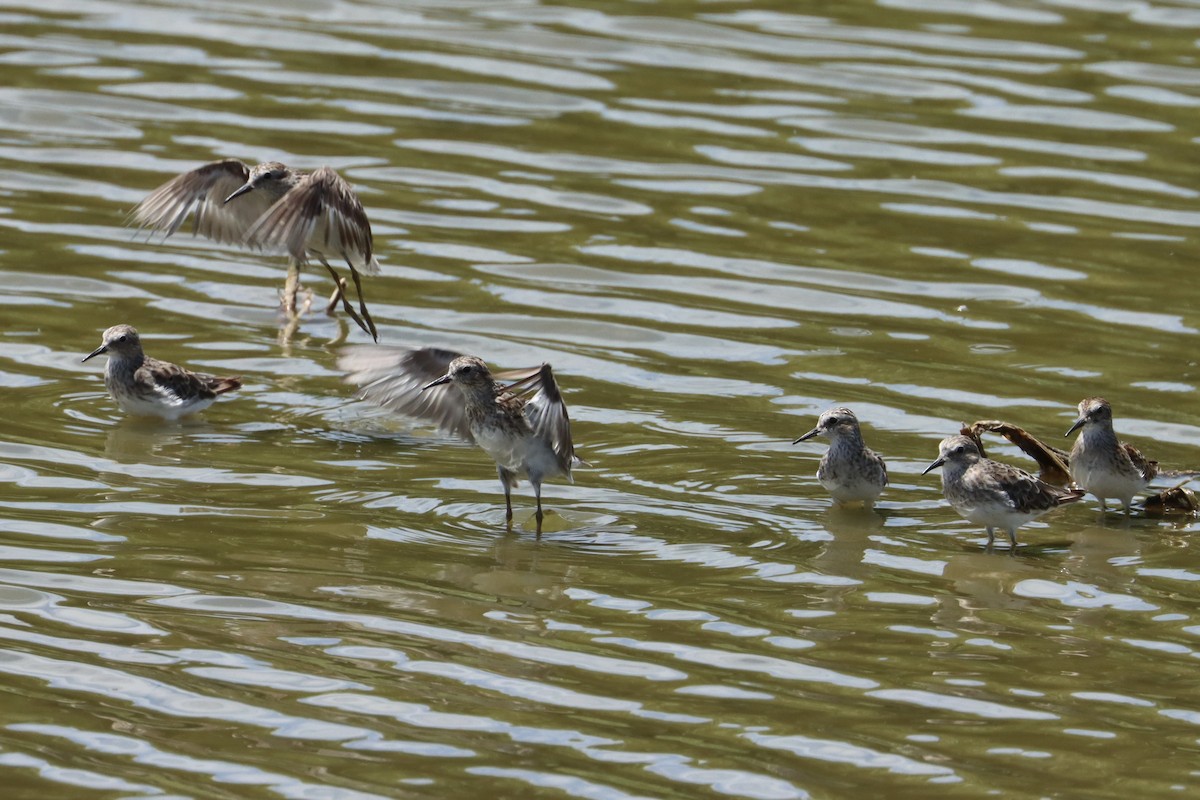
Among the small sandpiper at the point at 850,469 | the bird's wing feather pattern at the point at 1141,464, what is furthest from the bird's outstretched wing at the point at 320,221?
the bird's wing feather pattern at the point at 1141,464

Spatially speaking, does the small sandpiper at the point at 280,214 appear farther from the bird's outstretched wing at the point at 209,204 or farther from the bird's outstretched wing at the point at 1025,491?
the bird's outstretched wing at the point at 1025,491

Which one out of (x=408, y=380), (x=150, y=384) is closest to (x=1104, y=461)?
(x=408, y=380)

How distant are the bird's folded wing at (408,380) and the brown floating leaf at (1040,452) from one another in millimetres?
2837

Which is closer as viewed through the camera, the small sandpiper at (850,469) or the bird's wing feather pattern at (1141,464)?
the small sandpiper at (850,469)

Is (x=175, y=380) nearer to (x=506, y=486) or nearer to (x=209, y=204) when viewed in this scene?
(x=506, y=486)

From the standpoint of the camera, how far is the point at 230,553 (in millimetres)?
8953

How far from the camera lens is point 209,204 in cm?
1343

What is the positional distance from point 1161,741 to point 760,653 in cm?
162

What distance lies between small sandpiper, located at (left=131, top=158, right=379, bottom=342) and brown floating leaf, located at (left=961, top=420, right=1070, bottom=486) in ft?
13.2

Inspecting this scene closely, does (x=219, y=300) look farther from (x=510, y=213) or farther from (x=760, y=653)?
(x=760, y=653)

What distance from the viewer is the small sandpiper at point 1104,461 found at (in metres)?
9.99

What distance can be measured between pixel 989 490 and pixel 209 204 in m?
6.36

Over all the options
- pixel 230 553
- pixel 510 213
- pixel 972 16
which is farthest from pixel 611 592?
pixel 972 16

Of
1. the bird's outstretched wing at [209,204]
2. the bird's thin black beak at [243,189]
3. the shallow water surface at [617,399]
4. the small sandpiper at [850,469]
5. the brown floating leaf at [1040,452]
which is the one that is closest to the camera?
the shallow water surface at [617,399]
